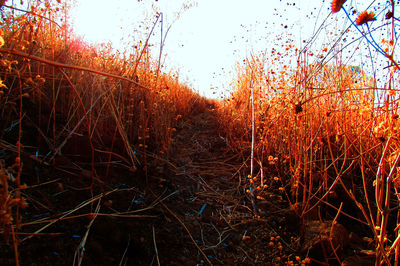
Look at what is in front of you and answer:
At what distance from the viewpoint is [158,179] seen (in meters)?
1.79

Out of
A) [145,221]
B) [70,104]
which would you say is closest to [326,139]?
[145,221]

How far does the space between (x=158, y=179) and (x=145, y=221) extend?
467 millimetres

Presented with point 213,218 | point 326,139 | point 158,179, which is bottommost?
point 213,218

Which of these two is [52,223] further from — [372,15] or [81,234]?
[372,15]

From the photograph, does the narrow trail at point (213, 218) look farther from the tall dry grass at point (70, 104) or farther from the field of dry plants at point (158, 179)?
the tall dry grass at point (70, 104)

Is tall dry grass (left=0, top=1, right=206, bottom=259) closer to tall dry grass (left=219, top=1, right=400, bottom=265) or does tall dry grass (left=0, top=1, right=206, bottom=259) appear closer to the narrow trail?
the narrow trail

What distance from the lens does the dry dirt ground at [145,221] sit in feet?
3.36

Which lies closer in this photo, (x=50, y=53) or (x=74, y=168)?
(x=74, y=168)

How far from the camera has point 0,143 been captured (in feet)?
3.97

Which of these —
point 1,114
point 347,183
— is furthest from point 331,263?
point 1,114

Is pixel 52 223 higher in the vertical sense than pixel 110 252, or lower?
higher

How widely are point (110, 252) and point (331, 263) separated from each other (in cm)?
116

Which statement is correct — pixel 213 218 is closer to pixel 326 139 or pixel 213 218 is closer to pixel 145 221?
pixel 145 221

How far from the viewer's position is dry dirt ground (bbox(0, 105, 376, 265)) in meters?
1.02
